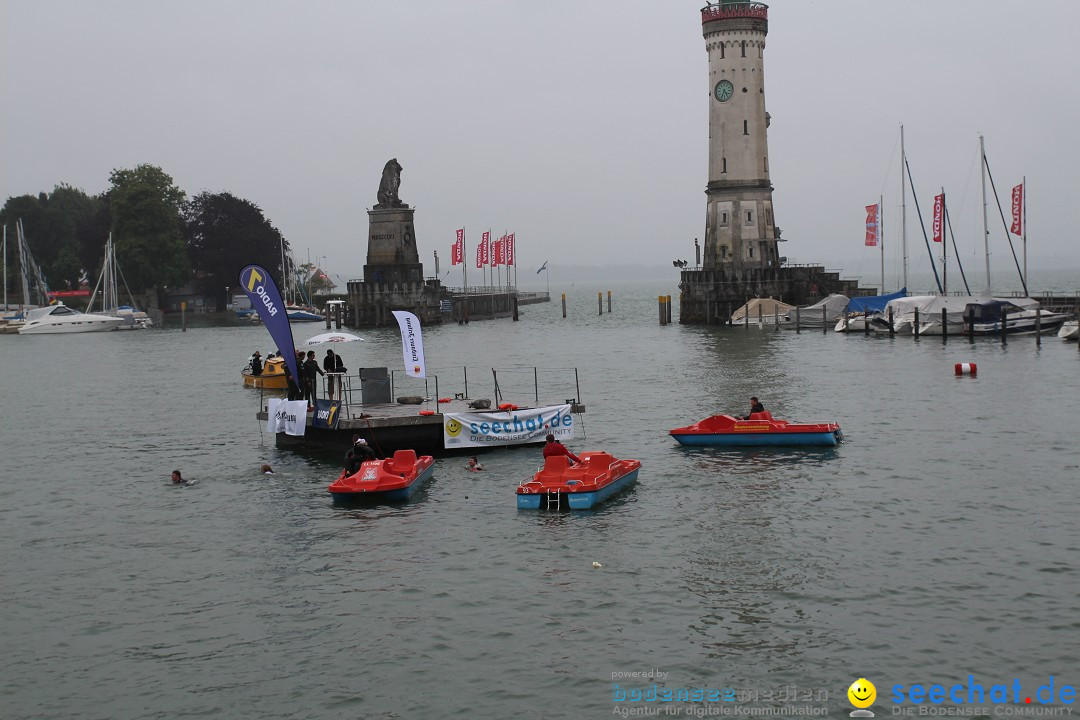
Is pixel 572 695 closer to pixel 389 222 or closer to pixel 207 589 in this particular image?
pixel 207 589

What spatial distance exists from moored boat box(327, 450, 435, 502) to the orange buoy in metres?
32.1

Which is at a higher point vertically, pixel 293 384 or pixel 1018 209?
pixel 1018 209

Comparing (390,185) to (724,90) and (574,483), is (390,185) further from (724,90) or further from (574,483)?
(574,483)

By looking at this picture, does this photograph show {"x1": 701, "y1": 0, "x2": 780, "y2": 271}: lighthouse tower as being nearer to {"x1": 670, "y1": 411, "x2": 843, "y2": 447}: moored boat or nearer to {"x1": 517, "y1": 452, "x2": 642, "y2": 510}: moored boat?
{"x1": 670, "y1": 411, "x2": 843, "y2": 447}: moored boat

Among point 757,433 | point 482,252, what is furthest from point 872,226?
point 757,433

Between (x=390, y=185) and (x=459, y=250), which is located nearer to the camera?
(x=390, y=185)

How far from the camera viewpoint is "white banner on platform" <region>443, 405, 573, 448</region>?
110 ft

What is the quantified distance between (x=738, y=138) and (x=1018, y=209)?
72.0 feet

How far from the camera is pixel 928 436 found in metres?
35.8

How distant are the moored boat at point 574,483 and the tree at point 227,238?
115981 millimetres

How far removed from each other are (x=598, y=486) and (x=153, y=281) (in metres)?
121

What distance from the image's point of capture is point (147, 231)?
13312 centimetres

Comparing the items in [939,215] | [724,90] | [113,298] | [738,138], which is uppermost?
[724,90]

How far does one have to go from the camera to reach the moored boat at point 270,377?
54.0 meters
